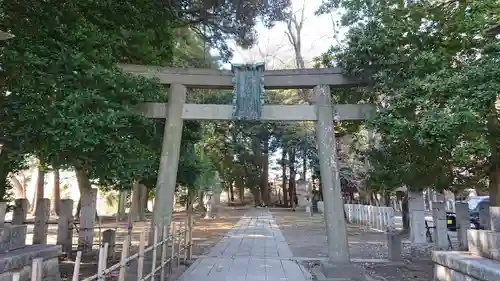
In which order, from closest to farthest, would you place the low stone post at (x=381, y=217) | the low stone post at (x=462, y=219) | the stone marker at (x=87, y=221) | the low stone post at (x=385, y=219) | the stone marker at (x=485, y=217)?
1. the stone marker at (x=485, y=217)
2. the low stone post at (x=462, y=219)
3. the stone marker at (x=87, y=221)
4. the low stone post at (x=385, y=219)
5. the low stone post at (x=381, y=217)

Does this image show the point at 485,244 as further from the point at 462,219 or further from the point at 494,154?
the point at 462,219

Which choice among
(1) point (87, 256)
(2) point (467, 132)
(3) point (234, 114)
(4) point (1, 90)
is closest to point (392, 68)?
(2) point (467, 132)

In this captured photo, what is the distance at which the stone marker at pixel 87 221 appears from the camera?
10625 millimetres

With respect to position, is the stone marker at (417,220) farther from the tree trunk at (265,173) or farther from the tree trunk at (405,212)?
the tree trunk at (265,173)

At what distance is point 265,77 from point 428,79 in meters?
3.35

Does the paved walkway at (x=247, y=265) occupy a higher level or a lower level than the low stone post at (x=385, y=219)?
lower

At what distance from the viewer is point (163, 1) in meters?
9.10

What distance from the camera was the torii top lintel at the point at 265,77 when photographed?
29.0 feet

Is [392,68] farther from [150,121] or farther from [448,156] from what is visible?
[150,121]

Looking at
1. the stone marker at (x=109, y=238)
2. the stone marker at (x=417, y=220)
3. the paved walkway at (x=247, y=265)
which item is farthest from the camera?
the stone marker at (x=417, y=220)

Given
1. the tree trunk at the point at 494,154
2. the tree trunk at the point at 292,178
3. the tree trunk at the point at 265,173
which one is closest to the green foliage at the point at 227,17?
the tree trunk at the point at 494,154

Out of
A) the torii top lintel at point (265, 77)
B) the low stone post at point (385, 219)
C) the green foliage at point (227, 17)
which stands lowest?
the low stone post at point (385, 219)

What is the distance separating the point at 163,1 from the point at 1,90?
374 centimetres

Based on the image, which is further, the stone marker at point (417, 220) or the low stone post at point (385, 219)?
the low stone post at point (385, 219)
